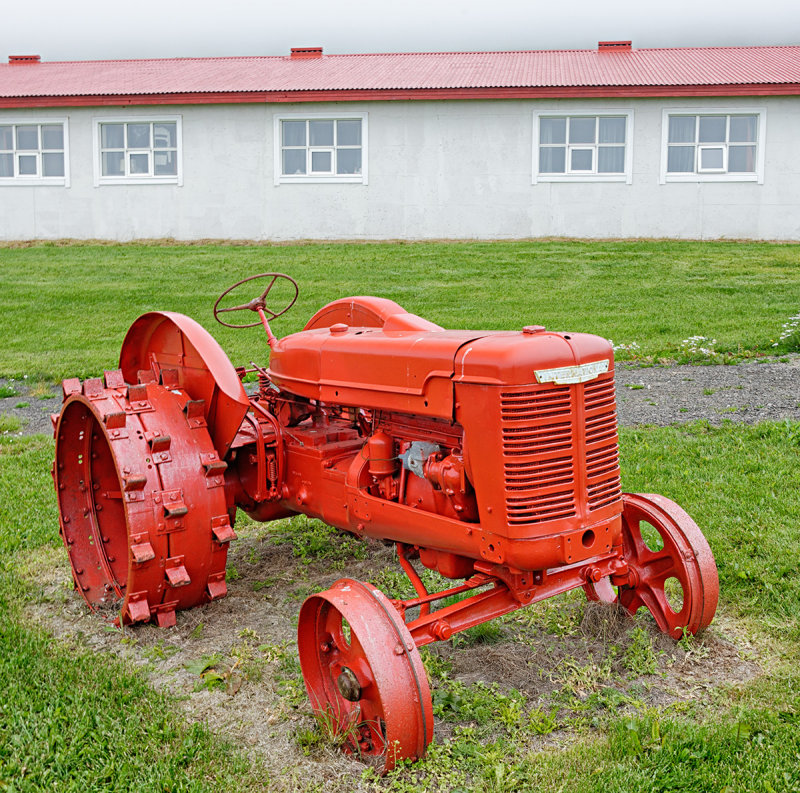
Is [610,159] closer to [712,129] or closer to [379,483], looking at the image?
[712,129]

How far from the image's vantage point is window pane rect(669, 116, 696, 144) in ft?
56.8

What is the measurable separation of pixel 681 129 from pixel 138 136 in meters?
11.1

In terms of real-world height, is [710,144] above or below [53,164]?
above

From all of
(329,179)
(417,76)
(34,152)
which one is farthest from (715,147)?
(34,152)

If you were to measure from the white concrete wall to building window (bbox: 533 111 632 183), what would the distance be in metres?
0.20

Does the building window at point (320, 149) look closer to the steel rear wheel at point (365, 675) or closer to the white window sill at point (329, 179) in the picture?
the white window sill at point (329, 179)

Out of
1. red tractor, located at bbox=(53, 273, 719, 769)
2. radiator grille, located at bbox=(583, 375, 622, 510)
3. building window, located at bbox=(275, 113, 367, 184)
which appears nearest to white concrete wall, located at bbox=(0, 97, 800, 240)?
building window, located at bbox=(275, 113, 367, 184)

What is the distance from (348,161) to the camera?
18094 millimetres

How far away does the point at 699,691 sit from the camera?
327cm

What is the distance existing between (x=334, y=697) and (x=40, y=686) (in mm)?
1126

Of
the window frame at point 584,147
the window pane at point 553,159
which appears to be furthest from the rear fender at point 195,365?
the window pane at point 553,159

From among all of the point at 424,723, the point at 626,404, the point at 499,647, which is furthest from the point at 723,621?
the point at 626,404

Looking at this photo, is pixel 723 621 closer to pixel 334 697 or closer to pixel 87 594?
pixel 334 697

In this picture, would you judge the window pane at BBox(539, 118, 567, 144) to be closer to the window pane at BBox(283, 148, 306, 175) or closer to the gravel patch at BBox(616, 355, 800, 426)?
the window pane at BBox(283, 148, 306, 175)
